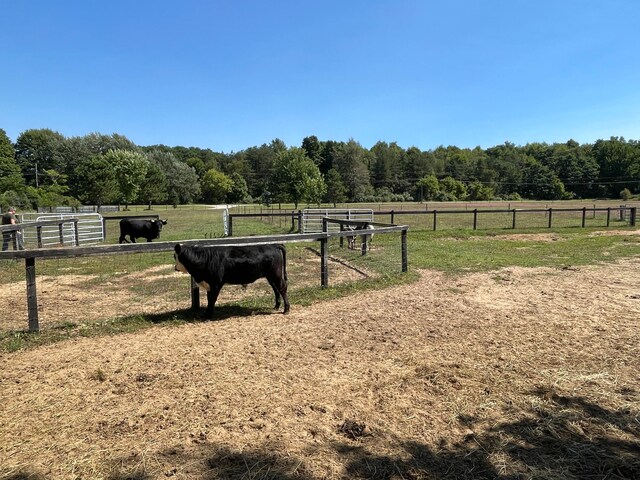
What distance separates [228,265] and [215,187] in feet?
298

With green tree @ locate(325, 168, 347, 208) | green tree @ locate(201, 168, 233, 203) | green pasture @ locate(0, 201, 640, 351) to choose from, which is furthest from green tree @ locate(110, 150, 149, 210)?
green pasture @ locate(0, 201, 640, 351)

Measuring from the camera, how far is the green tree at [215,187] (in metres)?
92.7

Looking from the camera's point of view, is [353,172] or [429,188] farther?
[429,188]

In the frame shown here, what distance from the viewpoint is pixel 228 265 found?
5.99 meters

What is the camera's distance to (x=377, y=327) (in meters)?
5.45

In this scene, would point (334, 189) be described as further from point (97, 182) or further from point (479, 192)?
point (479, 192)

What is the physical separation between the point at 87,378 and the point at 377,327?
342cm

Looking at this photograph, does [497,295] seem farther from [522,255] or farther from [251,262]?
[522,255]

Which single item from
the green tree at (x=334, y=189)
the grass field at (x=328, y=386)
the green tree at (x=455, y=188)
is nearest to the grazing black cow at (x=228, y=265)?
the grass field at (x=328, y=386)

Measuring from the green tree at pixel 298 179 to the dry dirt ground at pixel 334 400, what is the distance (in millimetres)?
45347

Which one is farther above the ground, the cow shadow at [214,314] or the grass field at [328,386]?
the grass field at [328,386]

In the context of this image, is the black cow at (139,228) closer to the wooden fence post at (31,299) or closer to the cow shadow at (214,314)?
the cow shadow at (214,314)

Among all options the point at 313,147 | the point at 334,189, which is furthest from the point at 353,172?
the point at 313,147

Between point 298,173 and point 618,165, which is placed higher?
point 618,165
